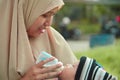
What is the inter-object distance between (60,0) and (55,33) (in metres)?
0.25

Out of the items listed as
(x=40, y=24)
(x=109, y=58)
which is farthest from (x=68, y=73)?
(x=109, y=58)

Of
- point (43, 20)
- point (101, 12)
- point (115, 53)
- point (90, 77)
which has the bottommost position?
point (101, 12)

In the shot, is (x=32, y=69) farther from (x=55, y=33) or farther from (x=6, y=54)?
(x=55, y=33)

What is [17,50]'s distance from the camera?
2.39 meters

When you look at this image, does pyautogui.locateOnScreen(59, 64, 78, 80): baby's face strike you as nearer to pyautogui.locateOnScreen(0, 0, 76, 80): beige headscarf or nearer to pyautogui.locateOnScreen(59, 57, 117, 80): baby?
pyautogui.locateOnScreen(59, 57, 117, 80): baby

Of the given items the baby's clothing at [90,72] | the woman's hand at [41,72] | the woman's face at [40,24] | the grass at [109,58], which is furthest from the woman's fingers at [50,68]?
the grass at [109,58]

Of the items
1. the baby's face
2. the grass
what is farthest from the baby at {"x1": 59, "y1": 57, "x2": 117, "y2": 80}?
the grass

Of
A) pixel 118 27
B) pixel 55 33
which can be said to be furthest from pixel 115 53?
pixel 118 27

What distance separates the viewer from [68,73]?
232 centimetres

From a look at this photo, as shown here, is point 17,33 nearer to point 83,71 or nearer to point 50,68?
point 50,68

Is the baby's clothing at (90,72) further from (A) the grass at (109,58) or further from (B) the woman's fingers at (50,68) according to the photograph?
(A) the grass at (109,58)

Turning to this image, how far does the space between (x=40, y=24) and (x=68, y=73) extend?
0.34 meters

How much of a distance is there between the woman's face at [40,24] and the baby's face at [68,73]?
277 mm

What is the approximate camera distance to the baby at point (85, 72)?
7.29 feet
